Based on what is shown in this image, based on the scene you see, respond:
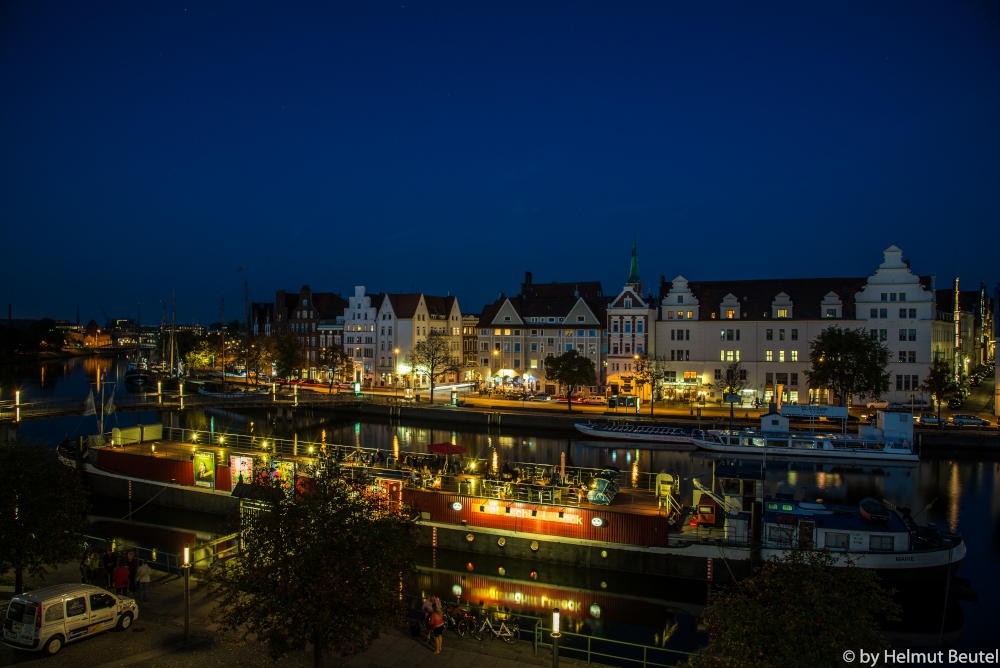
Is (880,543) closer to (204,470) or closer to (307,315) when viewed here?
(204,470)

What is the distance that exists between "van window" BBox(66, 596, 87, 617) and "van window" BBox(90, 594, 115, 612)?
0.19m

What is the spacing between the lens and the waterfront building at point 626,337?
82625 millimetres

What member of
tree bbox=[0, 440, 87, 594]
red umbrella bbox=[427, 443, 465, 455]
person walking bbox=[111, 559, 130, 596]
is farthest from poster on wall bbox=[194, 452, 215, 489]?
tree bbox=[0, 440, 87, 594]

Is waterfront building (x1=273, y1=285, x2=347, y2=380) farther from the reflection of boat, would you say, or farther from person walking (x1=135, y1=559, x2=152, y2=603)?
person walking (x1=135, y1=559, x2=152, y2=603)

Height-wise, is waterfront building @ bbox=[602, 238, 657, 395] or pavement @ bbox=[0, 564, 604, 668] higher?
waterfront building @ bbox=[602, 238, 657, 395]

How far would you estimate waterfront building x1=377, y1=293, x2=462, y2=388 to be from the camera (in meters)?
96.9

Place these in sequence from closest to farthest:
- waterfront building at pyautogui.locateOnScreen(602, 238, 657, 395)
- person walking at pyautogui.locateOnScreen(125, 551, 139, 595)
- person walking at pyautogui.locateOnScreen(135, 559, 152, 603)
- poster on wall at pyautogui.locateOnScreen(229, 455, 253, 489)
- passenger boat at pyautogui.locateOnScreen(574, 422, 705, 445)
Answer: person walking at pyautogui.locateOnScreen(135, 559, 152, 603), person walking at pyautogui.locateOnScreen(125, 551, 139, 595), poster on wall at pyautogui.locateOnScreen(229, 455, 253, 489), passenger boat at pyautogui.locateOnScreen(574, 422, 705, 445), waterfront building at pyautogui.locateOnScreen(602, 238, 657, 395)

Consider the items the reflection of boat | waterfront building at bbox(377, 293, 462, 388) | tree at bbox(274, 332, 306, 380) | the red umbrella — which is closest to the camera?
the red umbrella

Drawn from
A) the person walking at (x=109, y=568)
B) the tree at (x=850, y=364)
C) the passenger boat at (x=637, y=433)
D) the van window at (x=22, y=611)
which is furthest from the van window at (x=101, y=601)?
the tree at (x=850, y=364)

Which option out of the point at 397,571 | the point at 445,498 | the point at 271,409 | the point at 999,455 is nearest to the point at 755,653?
the point at 397,571

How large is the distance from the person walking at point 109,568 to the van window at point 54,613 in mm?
5859

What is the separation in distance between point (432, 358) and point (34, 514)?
6752 centimetres

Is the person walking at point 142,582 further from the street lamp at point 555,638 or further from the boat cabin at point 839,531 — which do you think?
the boat cabin at point 839,531

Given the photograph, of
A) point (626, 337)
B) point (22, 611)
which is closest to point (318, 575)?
point (22, 611)
